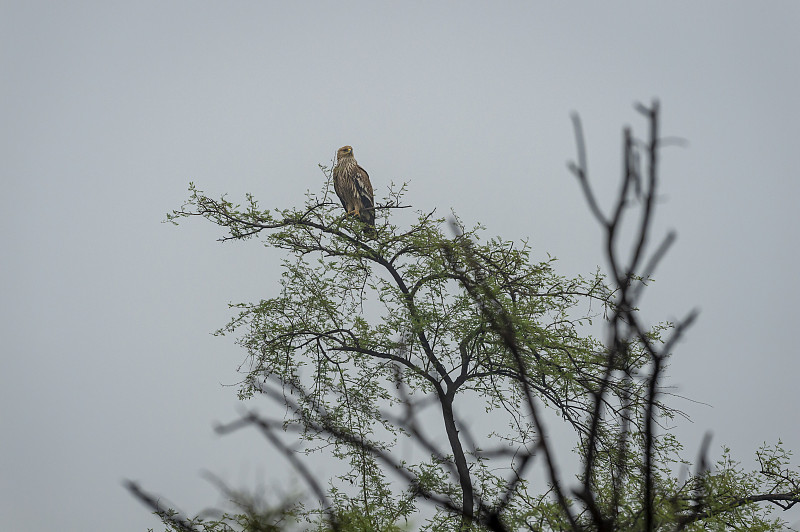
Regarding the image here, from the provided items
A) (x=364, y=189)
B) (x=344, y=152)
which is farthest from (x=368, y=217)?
(x=344, y=152)

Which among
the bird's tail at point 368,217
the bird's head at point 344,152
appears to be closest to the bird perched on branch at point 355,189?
the bird's tail at point 368,217

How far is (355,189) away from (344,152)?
1105 millimetres

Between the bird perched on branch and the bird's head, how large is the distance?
395 mm

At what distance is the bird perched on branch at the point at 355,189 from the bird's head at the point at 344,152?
0.39 metres

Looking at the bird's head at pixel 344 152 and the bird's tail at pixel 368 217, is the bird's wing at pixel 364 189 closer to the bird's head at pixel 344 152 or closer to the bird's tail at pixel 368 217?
the bird's tail at pixel 368 217

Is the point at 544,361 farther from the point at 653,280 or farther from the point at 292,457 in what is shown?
the point at 292,457

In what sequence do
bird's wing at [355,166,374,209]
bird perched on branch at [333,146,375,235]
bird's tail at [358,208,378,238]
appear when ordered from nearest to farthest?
bird's tail at [358,208,378,238]
bird perched on branch at [333,146,375,235]
bird's wing at [355,166,374,209]

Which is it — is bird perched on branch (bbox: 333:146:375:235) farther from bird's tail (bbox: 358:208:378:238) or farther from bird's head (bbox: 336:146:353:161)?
bird's head (bbox: 336:146:353:161)

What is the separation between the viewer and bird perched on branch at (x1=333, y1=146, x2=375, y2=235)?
10023 millimetres

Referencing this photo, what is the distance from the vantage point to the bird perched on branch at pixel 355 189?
10023 millimetres

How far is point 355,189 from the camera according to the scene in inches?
408

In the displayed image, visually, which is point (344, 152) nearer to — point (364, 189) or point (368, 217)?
point (364, 189)

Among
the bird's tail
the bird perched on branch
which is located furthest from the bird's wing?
the bird's tail

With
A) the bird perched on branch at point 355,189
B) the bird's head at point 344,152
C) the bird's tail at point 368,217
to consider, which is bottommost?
the bird's tail at point 368,217
